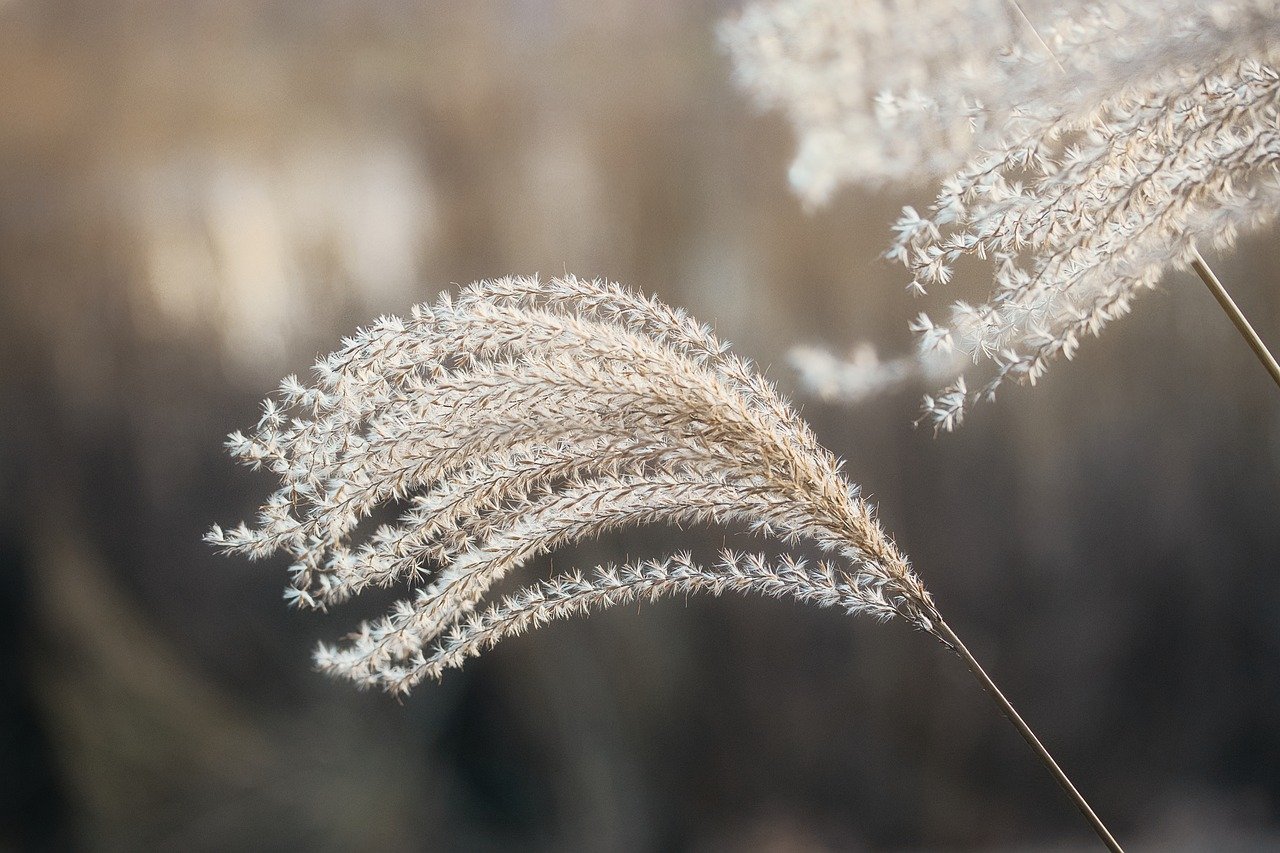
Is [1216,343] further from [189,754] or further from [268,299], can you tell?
[189,754]

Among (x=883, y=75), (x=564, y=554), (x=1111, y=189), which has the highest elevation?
(x=564, y=554)

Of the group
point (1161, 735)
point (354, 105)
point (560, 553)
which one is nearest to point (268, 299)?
point (354, 105)

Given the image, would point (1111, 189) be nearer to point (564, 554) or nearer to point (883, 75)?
point (883, 75)

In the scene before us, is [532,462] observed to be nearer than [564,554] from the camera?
Yes

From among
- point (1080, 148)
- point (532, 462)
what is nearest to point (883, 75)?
point (1080, 148)

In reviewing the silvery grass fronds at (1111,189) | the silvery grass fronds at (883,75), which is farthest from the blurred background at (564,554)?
the silvery grass fronds at (1111,189)

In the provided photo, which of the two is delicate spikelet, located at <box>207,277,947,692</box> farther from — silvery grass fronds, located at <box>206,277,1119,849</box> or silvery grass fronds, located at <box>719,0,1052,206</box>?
silvery grass fronds, located at <box>719,0,1052,206</box>
